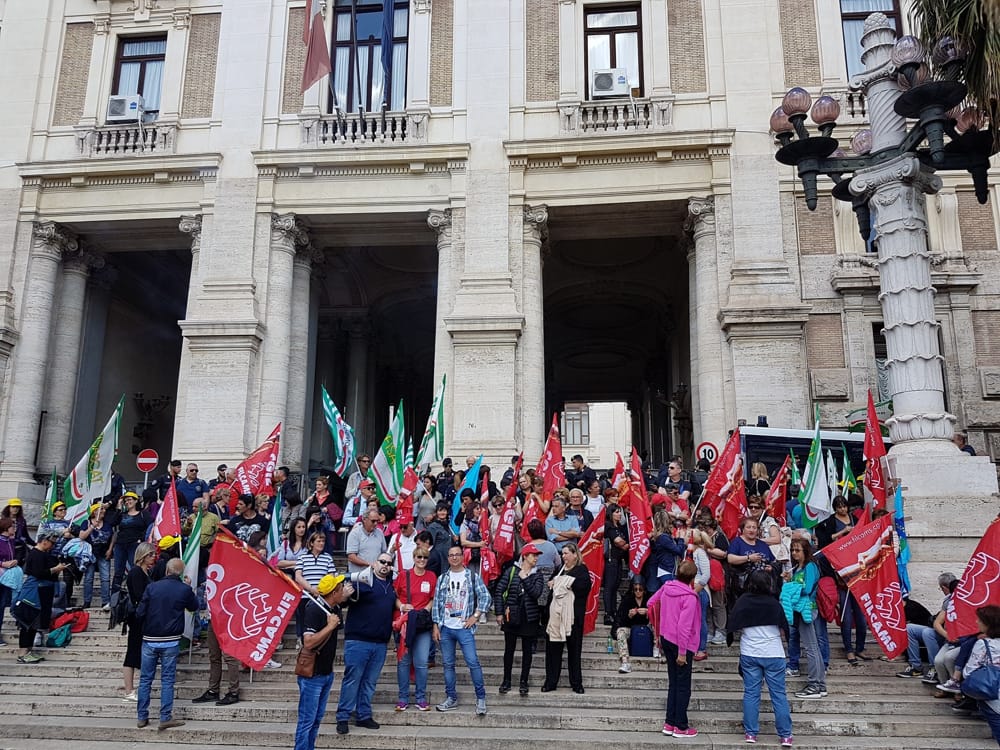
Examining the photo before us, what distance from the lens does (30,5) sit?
21.2m

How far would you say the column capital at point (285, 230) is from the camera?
18.9 metres

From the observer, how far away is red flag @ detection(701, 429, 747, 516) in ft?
37.4

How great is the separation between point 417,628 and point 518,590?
3.77ft

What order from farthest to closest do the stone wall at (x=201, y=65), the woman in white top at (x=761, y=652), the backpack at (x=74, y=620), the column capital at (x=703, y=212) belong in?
the stone wall at (x=201, y=65)
the column capital at (x=703, y=212)
the backpack at (x=74, y=620)
the woman in white top at (x=761, y=652)

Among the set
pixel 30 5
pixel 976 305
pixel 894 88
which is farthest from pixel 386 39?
pixel 976 305

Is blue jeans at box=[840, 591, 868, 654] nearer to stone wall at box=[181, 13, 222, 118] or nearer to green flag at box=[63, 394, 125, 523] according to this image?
green flag at box=[63, 394, 125, 523]

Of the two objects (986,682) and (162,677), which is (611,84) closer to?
(986,682)

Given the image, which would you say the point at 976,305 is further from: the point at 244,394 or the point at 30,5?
the point at 30,5

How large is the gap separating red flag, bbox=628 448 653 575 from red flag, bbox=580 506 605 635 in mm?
389

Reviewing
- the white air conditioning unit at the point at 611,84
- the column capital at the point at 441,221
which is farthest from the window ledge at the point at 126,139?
the white air conditioning unit at the point at 611,84

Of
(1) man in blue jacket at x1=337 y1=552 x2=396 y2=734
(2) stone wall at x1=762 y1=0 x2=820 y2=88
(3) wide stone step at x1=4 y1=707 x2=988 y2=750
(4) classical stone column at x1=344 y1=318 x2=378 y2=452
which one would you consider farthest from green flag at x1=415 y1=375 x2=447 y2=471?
(4) classical stone column at x1=344 y1=318 x2=378 y2=452

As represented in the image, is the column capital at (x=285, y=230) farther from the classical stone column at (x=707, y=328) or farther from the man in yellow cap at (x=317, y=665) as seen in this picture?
the man in yellow cap at (x=317, y=665)

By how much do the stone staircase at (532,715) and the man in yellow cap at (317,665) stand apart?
0.85 meters

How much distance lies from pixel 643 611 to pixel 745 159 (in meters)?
12.1
